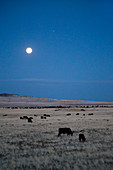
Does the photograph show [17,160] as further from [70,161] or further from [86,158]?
[86,158]

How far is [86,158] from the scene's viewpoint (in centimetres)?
1191

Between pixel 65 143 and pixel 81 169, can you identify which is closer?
pixel 81 169

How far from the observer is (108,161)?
444 inches

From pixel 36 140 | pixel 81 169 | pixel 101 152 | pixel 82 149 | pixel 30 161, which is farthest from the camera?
pixel 36 140

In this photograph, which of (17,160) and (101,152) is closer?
(17,160)

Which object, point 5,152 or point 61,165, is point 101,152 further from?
point 5,152

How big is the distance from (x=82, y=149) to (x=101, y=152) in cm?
134

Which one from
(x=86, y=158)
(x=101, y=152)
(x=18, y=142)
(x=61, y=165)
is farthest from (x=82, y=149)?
(x=18, y=142)

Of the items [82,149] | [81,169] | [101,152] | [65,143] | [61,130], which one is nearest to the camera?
[81,169]

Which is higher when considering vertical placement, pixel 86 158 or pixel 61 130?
pixel 61 130

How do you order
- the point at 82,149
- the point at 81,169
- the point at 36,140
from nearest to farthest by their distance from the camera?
the point at 81,169
the point at 82,149
the point at 36,140

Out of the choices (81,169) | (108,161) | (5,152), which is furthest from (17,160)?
(108,161)

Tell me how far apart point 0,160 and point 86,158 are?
427 cm

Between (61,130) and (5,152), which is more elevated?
(61,130)
